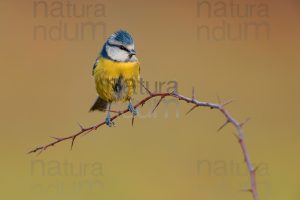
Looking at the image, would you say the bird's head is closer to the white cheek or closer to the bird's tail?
the white cheek

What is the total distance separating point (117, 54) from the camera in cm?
278

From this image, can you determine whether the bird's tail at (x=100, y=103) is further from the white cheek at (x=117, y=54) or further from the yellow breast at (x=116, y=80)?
the white cheek at (x=117, y=54)

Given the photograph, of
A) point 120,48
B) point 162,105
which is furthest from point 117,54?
point 162,105

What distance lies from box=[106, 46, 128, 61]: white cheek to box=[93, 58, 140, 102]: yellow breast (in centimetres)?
2

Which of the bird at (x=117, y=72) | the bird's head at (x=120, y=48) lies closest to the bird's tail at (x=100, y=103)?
the bird at (x=117, y=72)

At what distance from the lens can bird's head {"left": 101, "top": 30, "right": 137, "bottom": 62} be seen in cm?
265

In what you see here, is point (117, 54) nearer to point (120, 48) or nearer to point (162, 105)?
point (120, 48)

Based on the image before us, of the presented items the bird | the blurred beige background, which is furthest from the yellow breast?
the blurred beige background

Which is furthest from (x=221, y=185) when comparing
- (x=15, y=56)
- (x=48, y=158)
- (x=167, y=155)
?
(x=15, y=56)

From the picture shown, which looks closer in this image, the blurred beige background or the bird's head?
the bird's head

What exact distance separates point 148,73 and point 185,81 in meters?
0.23

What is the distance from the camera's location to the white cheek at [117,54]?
2746mm

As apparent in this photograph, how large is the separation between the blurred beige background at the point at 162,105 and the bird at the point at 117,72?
848 mm

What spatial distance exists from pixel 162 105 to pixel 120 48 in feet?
Answer: 3.98
